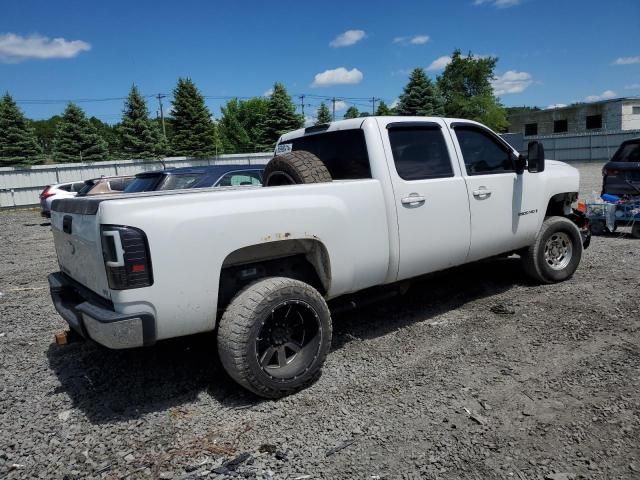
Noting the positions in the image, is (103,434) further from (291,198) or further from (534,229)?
(534,229)

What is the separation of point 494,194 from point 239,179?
4631mm

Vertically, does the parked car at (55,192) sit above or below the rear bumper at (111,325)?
above

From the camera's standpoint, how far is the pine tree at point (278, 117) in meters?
35.0

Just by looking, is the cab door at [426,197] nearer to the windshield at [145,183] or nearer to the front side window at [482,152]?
the front side window at [482,152]

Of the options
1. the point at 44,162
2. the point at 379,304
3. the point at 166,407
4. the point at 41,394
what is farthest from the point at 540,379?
the point at 44,162

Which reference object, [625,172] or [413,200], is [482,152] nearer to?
[413,200]

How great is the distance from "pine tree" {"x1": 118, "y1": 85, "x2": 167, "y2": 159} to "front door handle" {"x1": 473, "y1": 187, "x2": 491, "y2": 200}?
32129mm

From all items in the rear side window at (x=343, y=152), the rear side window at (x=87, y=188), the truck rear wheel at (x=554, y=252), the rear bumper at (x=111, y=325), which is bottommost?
the truck rear wheel at (x=554, y=252)

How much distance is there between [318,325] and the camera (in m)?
3.48

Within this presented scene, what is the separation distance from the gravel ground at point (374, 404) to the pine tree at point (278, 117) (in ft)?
104

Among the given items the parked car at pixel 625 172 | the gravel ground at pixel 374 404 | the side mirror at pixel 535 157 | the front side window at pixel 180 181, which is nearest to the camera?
the gravel ground at pixel 374 404

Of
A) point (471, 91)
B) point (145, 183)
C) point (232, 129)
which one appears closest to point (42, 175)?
point (145, 183)

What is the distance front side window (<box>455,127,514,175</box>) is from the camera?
15.6 feet

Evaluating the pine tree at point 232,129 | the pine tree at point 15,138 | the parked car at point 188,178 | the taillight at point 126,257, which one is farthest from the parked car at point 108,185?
the pine tree at point 232,129
